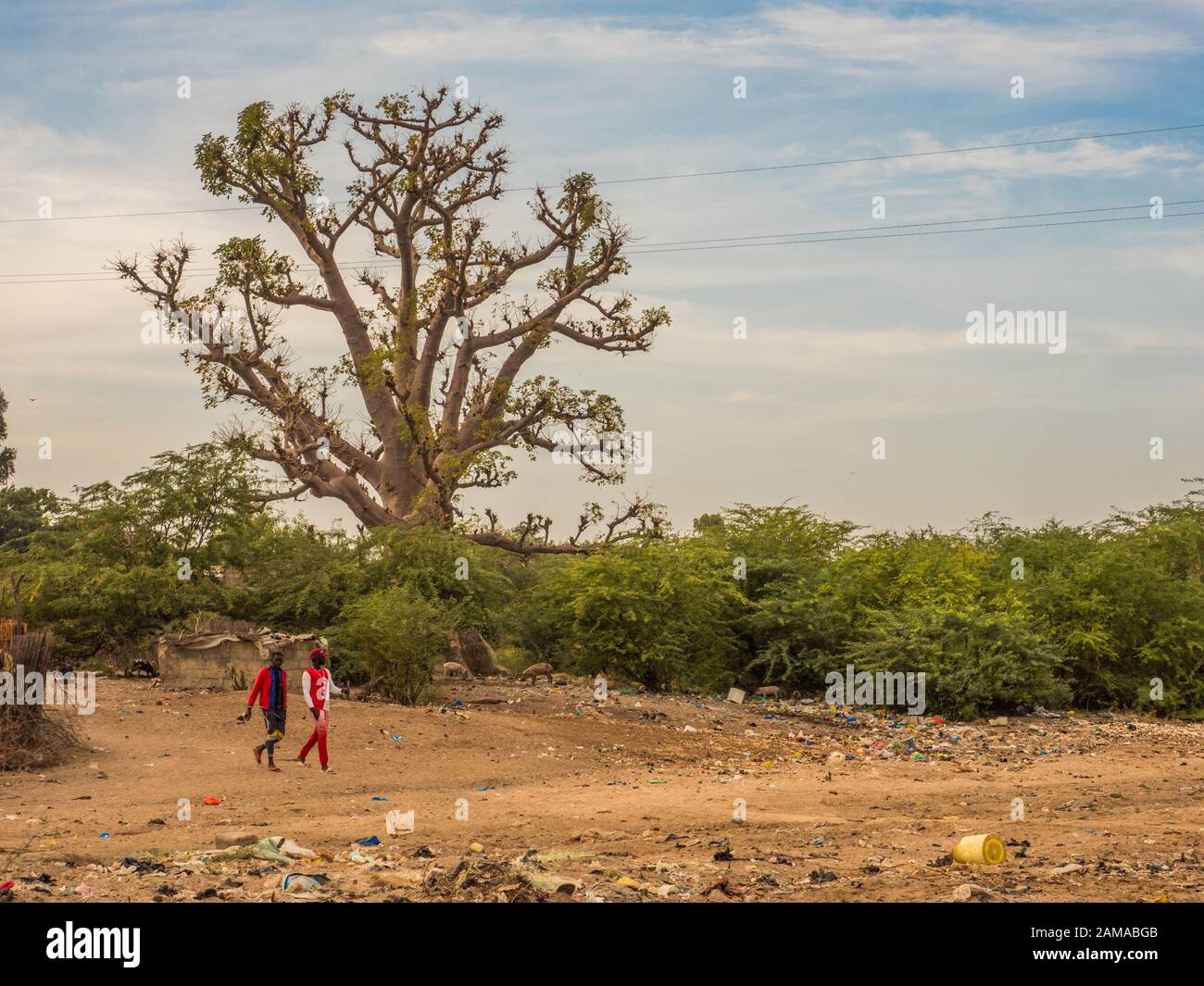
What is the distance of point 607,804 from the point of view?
12898 millimetres

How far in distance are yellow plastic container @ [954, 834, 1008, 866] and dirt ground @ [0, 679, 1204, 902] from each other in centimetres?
13

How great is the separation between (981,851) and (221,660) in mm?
12138

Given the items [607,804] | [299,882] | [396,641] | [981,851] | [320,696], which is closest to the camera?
[299,882]

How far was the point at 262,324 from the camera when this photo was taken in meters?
27.8

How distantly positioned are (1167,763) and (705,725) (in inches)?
246

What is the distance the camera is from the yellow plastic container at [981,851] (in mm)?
9320

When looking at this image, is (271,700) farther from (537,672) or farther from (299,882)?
(537,672)

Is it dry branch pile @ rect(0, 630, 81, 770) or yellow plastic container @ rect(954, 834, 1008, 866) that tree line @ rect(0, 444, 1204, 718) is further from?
yellow plastic container @ rect(954, 834, 1008, 866)

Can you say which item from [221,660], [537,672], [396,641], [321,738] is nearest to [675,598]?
[537,672]

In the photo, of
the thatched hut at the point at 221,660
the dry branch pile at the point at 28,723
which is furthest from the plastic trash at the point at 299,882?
the thatched hut at the point at 221,660

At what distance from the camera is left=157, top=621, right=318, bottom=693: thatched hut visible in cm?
1836

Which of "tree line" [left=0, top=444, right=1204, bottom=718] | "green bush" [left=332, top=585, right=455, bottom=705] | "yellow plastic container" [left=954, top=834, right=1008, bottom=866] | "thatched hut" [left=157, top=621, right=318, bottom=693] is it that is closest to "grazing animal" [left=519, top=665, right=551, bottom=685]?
"tree line" [left=0, top=444, right=1204, bottom=718]

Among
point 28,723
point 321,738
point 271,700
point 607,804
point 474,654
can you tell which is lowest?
point 607,804
